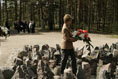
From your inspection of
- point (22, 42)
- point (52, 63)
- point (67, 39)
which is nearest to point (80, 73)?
point (67, 39)

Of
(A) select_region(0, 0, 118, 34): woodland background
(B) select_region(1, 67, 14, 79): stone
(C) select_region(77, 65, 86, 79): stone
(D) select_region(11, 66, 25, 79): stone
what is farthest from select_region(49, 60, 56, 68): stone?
(A) select_region(0, 0, 118, 34): woodland background

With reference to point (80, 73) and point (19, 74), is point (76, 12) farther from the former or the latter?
point (19, 74)

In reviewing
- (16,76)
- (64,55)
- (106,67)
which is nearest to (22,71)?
(16,76)

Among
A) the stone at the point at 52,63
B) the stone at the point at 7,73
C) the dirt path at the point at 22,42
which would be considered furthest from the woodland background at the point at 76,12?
the stone at the point at 7,73

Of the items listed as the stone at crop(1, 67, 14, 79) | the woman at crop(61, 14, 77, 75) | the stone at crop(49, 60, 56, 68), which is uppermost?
the woman at crop(61, 14, 77, 75)

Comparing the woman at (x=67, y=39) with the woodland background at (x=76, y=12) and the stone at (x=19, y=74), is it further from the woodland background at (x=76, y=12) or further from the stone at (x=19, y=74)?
the woodland background at (x=76, y=12)

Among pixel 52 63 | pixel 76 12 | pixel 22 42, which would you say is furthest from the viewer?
pixel 76 12

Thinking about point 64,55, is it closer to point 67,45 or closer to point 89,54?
point 67,45

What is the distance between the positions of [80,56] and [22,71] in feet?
9.55

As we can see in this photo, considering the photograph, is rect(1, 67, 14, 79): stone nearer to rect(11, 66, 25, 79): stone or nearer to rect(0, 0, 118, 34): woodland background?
rect(11, 66, 25, 79): stone

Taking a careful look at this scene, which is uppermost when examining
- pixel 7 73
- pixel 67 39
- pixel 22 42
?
pixel 67 39

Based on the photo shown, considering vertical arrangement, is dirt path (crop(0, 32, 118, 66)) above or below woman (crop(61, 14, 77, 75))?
below

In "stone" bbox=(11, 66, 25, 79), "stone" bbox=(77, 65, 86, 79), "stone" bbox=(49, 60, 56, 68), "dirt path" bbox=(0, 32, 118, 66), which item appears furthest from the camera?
"dirt path" bbox=(0, 32, 118, 66)

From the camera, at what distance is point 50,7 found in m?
35.9
